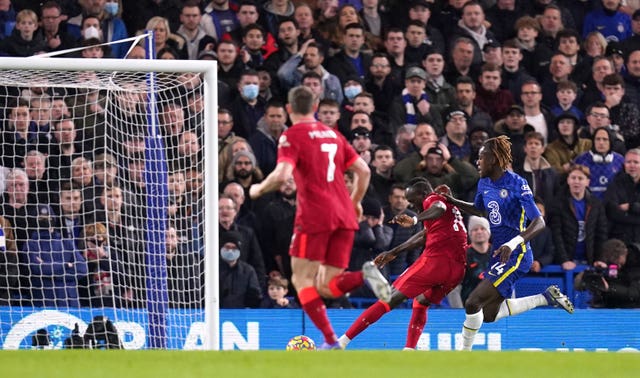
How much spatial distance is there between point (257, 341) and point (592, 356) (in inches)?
Result: 209

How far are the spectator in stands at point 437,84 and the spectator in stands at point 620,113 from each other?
187 cm

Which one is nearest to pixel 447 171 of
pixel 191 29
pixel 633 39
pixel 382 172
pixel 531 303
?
pixel 382 172

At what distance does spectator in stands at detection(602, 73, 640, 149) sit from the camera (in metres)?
16.5

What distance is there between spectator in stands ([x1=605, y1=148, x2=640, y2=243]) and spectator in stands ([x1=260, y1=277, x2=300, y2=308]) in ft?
12.0

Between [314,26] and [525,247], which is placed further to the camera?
[314,26]

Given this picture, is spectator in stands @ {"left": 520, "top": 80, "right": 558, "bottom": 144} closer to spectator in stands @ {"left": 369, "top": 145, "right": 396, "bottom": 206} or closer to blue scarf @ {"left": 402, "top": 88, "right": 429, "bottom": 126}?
blue scarf @ {"left": 402, "top": 88, "right": 429, "bottom": 126}

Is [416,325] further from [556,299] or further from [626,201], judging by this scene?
[626,201]

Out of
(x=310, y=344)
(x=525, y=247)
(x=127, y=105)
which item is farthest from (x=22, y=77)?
(x=525, y=247)

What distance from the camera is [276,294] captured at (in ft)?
46.7

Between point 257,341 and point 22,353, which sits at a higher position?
point 22,353

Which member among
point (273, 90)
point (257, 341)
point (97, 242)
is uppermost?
point (273, 90)

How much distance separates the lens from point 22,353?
905 centimetres

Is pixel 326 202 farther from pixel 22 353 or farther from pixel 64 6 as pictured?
pixel 64 6

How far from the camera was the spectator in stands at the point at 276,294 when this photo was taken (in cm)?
1423
